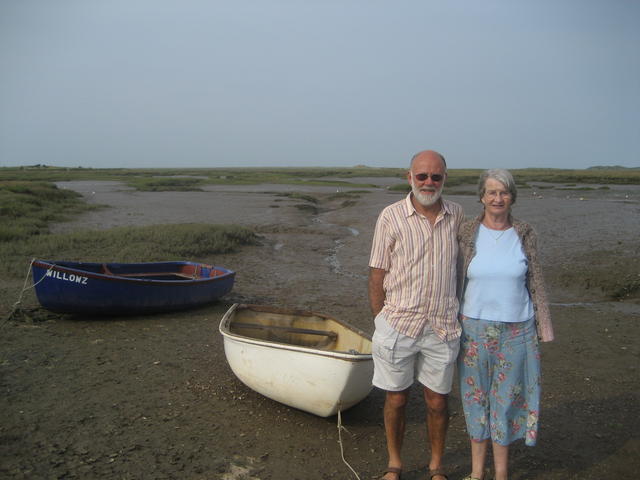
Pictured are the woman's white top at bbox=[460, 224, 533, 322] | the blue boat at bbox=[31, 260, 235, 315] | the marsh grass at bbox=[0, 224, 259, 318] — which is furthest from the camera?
the marsh grass at bbox=[0, 224, 259, 318]

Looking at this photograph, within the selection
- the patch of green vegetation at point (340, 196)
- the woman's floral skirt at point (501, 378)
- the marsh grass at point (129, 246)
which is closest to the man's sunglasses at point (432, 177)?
the woman's floral skirt at point (501, 378)

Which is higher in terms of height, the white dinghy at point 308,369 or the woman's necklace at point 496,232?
the woman's necklace at point 496,232

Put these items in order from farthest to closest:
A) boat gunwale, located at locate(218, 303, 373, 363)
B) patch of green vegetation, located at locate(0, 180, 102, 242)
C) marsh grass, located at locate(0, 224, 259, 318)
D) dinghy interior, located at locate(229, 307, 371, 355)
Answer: patch of green vegetation, located at locate(0, 180, 102, 242) → marsh grass, located at locate(0, 224, 259, 318) → dinghy interior, located at locate(229, 307, 371, 355) → boat gunwale, located at locate(218, 303, 373, 363)

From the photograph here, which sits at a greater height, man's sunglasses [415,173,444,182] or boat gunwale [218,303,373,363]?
man's sunglasses [415,173,444,182]

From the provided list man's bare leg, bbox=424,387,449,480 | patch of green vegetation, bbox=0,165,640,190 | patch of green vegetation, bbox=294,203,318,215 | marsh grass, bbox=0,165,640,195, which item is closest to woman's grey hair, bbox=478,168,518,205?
man's bare leg, bbox=424,387,449,480

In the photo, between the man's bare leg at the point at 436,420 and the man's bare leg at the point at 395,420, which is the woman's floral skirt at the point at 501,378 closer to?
the man's bare leg at the point at 436,420

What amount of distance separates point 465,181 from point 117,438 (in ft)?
167

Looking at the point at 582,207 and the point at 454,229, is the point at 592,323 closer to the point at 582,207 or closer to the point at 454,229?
the point at 454,229

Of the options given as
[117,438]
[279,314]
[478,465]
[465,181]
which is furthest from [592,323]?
[465,181]

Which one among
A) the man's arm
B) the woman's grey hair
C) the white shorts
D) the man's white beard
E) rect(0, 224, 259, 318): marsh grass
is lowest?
rect(0, 224, 259, 318): marsh grass

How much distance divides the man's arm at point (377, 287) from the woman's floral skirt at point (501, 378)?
1.87ft

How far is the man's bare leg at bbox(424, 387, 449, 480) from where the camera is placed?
3730 mm

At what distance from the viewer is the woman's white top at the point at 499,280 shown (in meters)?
3.48

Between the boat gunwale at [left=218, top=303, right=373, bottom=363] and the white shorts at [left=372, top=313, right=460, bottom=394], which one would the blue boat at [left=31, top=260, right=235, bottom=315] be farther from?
the white shorts at [left=372, top=313, right=460, bottom=394]
